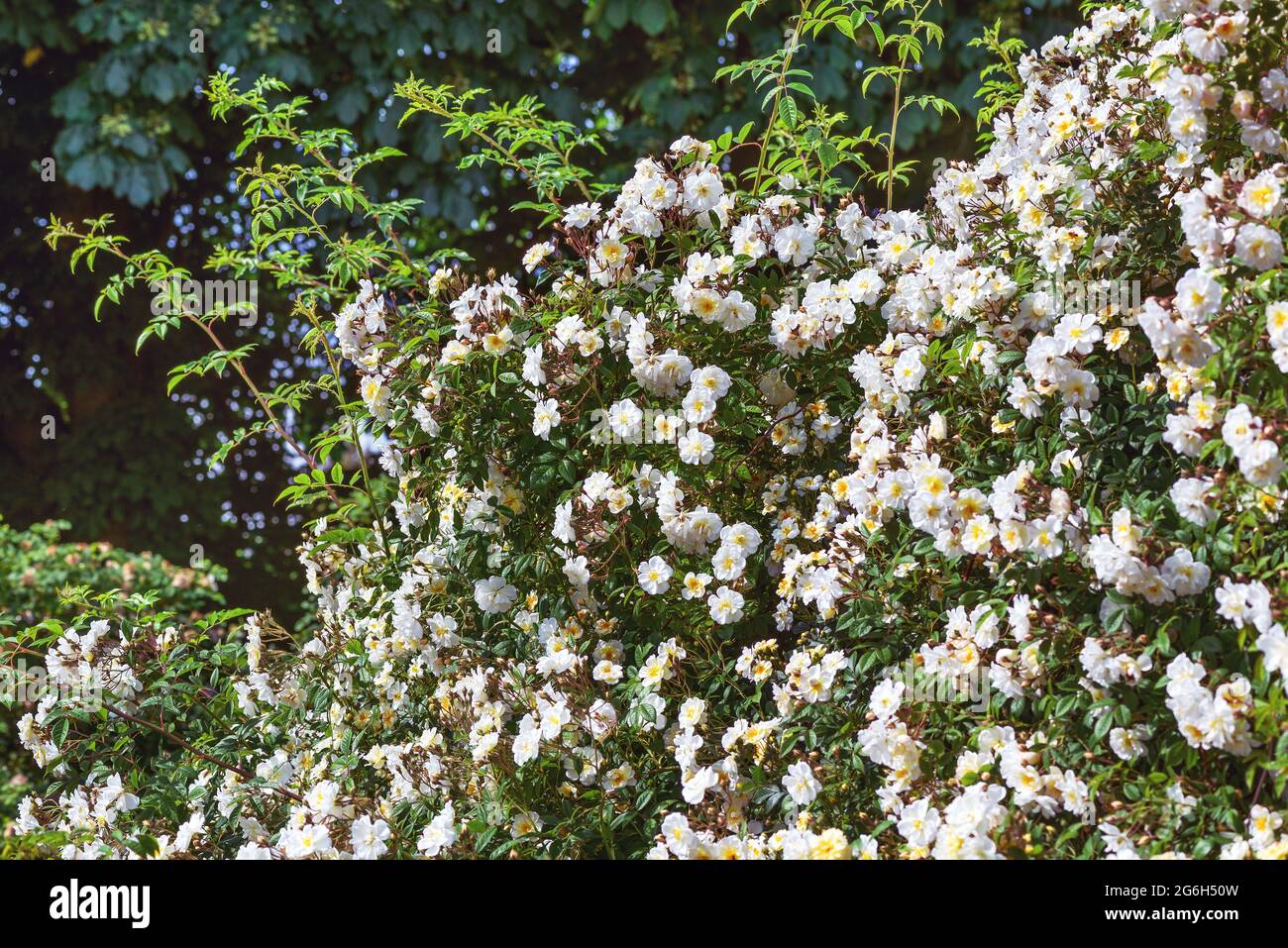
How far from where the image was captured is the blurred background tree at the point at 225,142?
5.96 meters

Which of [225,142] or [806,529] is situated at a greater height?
[225,142]

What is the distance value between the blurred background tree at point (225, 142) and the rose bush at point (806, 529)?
318cm

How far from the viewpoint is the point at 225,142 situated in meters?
7.13

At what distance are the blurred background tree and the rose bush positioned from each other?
3.18m

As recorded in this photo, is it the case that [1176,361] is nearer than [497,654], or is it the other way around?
[1176,361]

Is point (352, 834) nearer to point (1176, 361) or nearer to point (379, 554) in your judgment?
point (379, 554)

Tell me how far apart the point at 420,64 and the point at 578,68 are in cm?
87

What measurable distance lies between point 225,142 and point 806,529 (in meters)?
5.85

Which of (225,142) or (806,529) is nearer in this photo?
(806,529)

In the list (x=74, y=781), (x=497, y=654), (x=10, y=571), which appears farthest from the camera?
(x=10, y=571)

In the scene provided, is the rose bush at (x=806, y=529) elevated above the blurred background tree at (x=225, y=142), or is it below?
below

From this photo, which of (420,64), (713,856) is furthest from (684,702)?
(420,64)

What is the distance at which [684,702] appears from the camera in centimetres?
231

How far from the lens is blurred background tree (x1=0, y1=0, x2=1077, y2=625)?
5.96 meters
